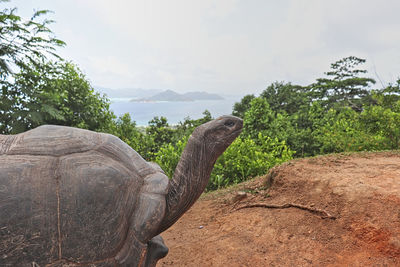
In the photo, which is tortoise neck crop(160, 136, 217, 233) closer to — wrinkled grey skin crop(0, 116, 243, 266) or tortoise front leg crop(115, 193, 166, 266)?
wrinkled grey skin crop(0, 116, 243, 266)

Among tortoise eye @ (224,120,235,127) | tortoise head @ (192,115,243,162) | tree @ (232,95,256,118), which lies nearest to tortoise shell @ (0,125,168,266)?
tortoise head @ (192,115,243,162)

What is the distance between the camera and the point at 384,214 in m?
2.47

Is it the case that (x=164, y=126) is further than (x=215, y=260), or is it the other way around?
(x=164, y=126)

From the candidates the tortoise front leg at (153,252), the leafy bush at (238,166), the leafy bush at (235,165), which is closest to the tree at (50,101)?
the leafy bush at (235,165)

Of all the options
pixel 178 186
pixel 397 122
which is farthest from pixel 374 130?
pixel 178 186

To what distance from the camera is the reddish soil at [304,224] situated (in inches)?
91.9

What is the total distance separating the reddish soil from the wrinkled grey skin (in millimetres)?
1197

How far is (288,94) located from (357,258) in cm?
1153

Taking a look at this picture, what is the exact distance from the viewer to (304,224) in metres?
2.82

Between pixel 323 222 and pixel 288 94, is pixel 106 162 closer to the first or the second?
pixel 323 222

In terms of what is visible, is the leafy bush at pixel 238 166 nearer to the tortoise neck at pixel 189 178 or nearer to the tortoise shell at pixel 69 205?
the tortoise neck at pixel 189 178

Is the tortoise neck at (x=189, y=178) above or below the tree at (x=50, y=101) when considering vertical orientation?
below

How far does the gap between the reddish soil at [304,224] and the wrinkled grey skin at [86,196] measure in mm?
1197

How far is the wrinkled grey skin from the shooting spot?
1472 mm
